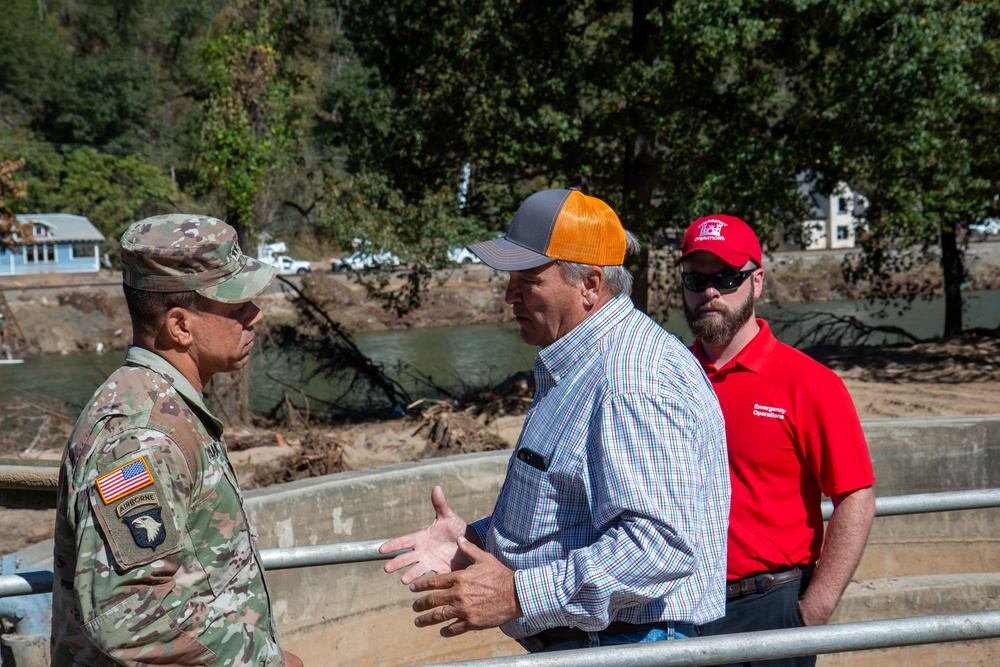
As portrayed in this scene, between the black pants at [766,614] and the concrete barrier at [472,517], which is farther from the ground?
the black pants at [766,614]

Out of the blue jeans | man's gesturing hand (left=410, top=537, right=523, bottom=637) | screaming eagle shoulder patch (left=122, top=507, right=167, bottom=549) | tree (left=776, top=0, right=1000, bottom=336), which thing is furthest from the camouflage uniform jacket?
tree (left=776, top=0, right=1000, bottom=336)

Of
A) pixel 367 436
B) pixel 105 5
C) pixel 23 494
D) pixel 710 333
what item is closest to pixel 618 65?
pixel 367 436

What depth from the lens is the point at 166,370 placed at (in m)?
2.07

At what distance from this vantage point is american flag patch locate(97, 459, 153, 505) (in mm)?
1858

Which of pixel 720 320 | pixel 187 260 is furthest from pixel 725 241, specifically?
pixel 187 260

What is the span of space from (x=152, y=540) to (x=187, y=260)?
0.60 meters

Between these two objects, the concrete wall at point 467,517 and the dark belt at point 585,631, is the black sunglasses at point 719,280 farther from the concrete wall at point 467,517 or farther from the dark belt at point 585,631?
the concrete wall at point 467,517

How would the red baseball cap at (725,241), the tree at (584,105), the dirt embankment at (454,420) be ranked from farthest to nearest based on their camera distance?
the tree at (584,105)
the dirt embankment at (454,420)
the red baseball cap at (725,241)

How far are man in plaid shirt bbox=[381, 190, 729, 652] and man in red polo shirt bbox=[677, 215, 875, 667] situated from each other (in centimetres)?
66

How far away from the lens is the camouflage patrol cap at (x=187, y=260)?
6.72ft

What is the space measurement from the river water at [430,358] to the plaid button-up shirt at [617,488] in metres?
13.4

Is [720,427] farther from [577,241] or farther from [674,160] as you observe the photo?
[674,160]

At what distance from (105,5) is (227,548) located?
7552 centimetres

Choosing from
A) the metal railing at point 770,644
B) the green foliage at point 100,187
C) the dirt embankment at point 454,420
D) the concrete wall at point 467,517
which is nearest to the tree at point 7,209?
the dirt embankment at point 454,420
